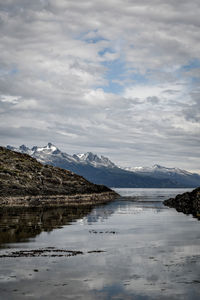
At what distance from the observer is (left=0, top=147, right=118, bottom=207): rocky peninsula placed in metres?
116

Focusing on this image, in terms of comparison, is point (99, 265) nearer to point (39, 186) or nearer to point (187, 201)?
point (187, 201)

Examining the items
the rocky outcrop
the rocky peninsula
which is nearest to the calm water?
the rocky outcrop

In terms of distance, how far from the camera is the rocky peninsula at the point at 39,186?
116 m

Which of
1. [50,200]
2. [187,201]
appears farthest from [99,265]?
[50,200]

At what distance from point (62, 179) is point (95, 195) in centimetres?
1571

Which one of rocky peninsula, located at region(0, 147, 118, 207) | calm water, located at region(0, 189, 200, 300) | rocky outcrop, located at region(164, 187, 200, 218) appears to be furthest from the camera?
rocky peninsula, located at region(0, 147, 118, 207)

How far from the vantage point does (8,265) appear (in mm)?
27141

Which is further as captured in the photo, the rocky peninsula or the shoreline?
the rocky peninsula

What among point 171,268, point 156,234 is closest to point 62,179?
point 156,234

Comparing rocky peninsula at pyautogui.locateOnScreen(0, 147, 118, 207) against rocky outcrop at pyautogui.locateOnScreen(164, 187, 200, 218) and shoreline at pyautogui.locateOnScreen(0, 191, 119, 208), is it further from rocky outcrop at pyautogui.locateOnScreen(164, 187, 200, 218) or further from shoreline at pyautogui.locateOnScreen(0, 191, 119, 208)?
rocky outcrop at pyautogui.locateOnScreen(164, 187, 200, 218)

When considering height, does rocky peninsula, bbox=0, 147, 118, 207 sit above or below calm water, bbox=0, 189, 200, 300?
above

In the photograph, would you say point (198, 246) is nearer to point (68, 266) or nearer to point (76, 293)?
point (68, 266)

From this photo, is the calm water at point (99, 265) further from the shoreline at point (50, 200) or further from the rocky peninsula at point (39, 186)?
the rocky peninsula at point (39, 186)

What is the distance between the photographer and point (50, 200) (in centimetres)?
12219
